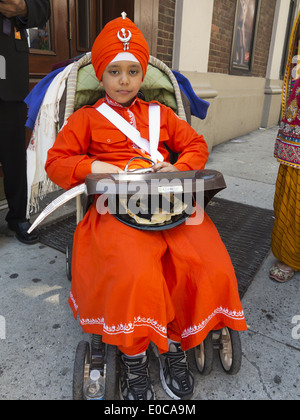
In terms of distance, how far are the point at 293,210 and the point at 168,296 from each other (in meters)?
1.27

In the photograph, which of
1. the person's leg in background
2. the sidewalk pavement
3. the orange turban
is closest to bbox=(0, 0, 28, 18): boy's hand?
the person's leg in background

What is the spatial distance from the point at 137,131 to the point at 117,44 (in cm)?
42

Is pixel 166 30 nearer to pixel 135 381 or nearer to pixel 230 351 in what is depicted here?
pixel 230 351

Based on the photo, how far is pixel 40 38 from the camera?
10.6ft

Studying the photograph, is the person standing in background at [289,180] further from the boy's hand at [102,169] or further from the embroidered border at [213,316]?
the boy's hand at [102,169]

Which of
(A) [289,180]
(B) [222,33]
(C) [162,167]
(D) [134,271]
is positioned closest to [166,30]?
(B) [222,33]

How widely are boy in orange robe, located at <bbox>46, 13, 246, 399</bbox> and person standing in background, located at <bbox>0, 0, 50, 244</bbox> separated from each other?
0.90 m

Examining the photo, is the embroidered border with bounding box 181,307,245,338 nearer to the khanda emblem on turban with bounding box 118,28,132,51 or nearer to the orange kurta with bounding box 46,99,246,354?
the orange kurta with bounding box 46,99,246,354

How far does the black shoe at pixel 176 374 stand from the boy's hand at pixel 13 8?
2.21 m

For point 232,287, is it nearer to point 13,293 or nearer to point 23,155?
point 13,293

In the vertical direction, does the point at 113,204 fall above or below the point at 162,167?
below

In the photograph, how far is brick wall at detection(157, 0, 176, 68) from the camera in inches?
164
